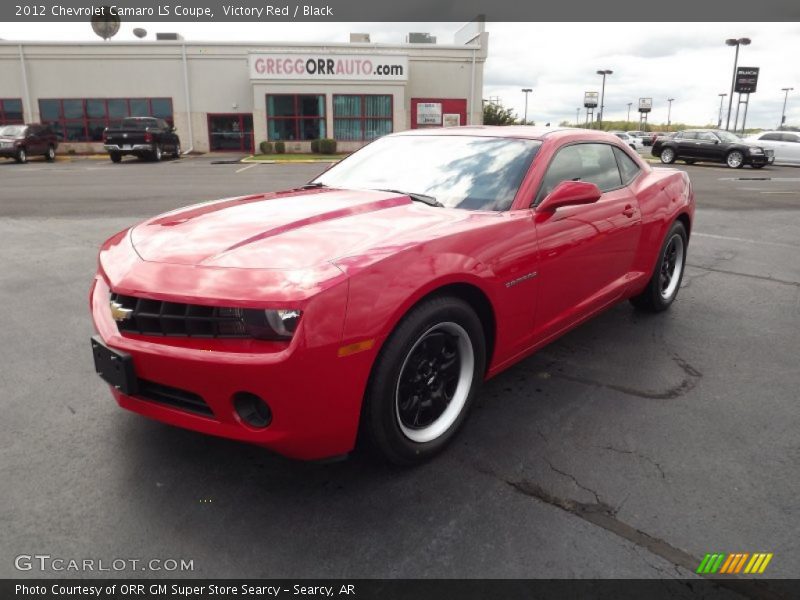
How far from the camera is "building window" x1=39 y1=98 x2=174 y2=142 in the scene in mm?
31656

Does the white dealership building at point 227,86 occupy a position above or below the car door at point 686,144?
above

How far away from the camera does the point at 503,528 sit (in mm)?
2307

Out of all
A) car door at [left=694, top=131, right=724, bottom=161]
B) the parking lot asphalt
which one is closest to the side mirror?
the parking lot asphalt

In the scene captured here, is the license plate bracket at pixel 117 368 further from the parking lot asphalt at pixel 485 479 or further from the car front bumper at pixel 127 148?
the car front bumper at pixel 127 148

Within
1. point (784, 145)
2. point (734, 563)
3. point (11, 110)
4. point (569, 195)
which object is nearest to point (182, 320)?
point (569, 195)

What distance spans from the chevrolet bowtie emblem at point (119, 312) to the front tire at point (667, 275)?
3717 mm

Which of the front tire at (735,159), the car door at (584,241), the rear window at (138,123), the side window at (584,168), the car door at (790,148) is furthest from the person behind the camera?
the car door at (790,148)

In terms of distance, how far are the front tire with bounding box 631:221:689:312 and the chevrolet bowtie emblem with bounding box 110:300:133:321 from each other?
372 centimetres

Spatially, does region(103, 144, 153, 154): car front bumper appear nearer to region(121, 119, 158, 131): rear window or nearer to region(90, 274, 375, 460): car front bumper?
region(121, 119, 158, 131): rear window

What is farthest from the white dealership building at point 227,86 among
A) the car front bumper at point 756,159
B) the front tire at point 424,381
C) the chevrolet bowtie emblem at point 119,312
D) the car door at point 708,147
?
the chevrolet bowtie emblem at point 119,312

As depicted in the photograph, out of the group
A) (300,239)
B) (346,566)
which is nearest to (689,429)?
(346,566)

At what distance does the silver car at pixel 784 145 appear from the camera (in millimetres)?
24938

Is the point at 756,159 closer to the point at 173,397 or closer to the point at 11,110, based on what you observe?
the point at 173,397

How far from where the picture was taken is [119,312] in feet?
8.02
